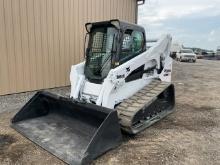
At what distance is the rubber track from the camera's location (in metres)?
4.78

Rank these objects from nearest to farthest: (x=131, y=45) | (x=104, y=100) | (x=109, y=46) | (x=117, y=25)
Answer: (x=104, y=100), (x=117, y=25), (x=109, y=46), (x=131, y=45)

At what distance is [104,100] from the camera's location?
5.00 metres

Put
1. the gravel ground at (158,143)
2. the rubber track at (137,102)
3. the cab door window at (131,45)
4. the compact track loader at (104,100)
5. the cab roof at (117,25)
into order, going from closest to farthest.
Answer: the gravel ground at (158,143) < the compact track loader at (104,100) < the rubber track at (137,102) < the cab roof at (117,25) < the cab door window at (131,45)

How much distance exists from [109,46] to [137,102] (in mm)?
1347

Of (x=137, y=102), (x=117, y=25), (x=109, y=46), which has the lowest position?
(x=137, y=102)

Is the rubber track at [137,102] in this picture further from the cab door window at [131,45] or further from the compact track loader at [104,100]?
the cab door window at [131,45]

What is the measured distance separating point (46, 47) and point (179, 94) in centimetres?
527

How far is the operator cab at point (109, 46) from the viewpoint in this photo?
533 cm

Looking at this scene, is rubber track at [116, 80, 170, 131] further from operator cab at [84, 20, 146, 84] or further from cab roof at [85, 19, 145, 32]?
cab roof at [85, 19, 145, 32]

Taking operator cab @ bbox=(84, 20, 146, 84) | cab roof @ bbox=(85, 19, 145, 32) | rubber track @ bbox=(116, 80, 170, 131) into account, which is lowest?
rubber track @ bbox=(116, 80, 170, 131)

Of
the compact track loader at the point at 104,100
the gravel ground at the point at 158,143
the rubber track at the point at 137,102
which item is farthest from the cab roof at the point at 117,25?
the gravel ground at the point at 158,143

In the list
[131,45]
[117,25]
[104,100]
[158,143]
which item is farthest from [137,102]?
[117,25]

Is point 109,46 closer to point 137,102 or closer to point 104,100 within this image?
point 104,100

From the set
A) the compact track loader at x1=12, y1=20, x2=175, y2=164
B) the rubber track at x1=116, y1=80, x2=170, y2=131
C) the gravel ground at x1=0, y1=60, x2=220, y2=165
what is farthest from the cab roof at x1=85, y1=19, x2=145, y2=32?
the gravel ground at x1=0, y1=60, x2=220, y2=165
